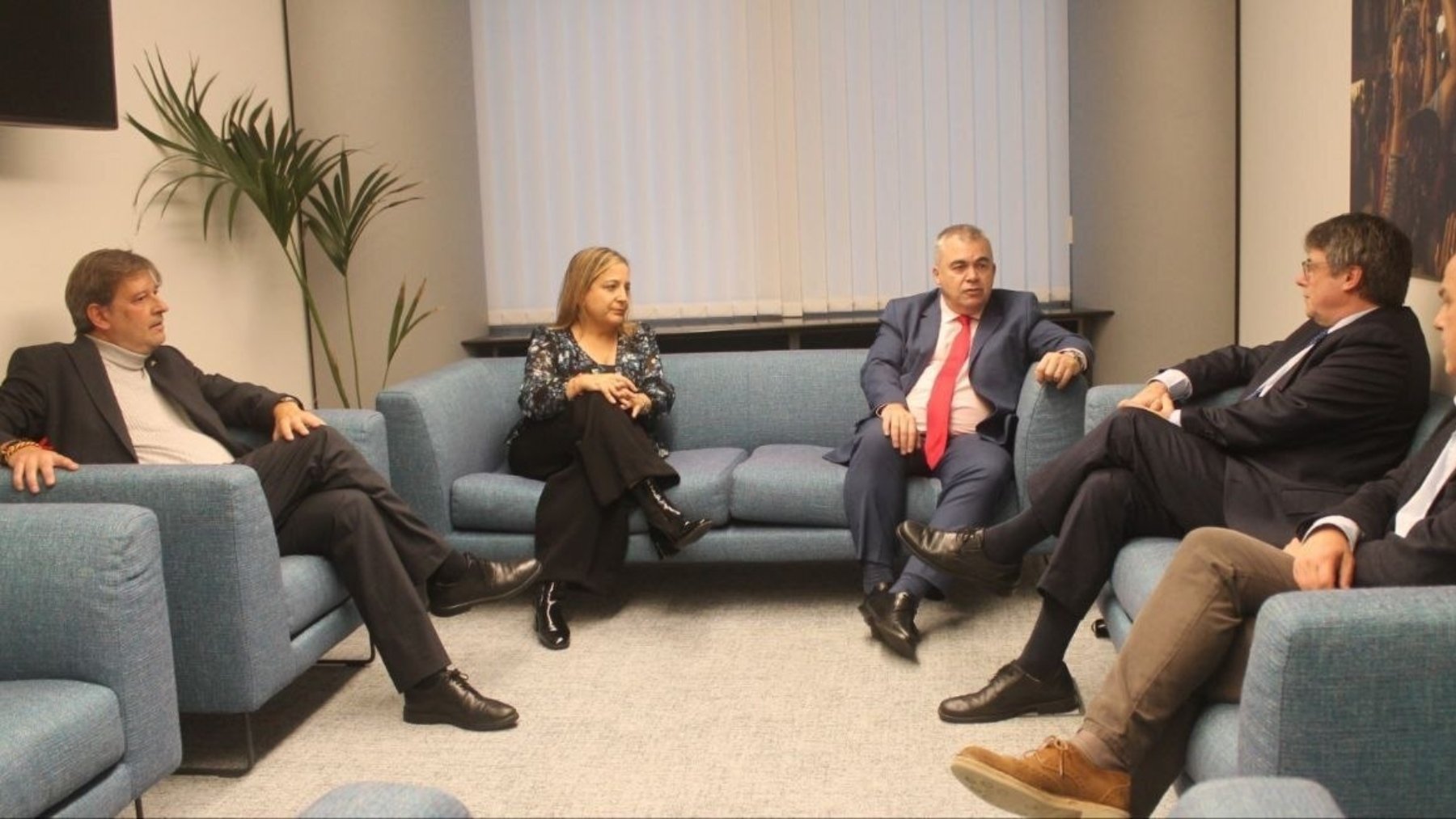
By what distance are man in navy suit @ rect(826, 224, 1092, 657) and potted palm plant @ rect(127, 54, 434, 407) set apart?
1.76 m

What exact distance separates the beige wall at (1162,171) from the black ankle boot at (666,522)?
2.05 metres

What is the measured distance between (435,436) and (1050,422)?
1.88m

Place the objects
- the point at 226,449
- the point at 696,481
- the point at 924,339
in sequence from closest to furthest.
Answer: the point at 226,449 < the point at 696,481 < the point at 924,339

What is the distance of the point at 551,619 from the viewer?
4.18m

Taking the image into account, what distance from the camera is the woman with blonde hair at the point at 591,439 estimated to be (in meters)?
4.27

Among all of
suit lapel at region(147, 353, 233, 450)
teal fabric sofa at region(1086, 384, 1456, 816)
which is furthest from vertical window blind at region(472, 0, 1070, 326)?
teal fabric sofa at region(1086, 384, 1456, 816)

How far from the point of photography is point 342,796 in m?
1.42

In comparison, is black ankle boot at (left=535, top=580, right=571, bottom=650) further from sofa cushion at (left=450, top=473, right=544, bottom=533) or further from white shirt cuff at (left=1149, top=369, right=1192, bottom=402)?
white shirt cuff at (left=1149, top=369, right=1192, bottom=402)

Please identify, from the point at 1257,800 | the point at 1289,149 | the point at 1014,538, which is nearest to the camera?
the point at 1257,800

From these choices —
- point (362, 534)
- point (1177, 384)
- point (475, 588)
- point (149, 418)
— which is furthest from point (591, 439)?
point (1177, 384)

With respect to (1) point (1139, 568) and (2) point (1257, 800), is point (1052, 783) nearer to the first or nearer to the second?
(1) point (1139, 568)

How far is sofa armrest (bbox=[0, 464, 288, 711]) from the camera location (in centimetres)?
309

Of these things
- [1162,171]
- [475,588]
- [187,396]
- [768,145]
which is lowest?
[475,588]

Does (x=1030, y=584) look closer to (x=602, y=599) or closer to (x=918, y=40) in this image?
(x=602, y=599)
